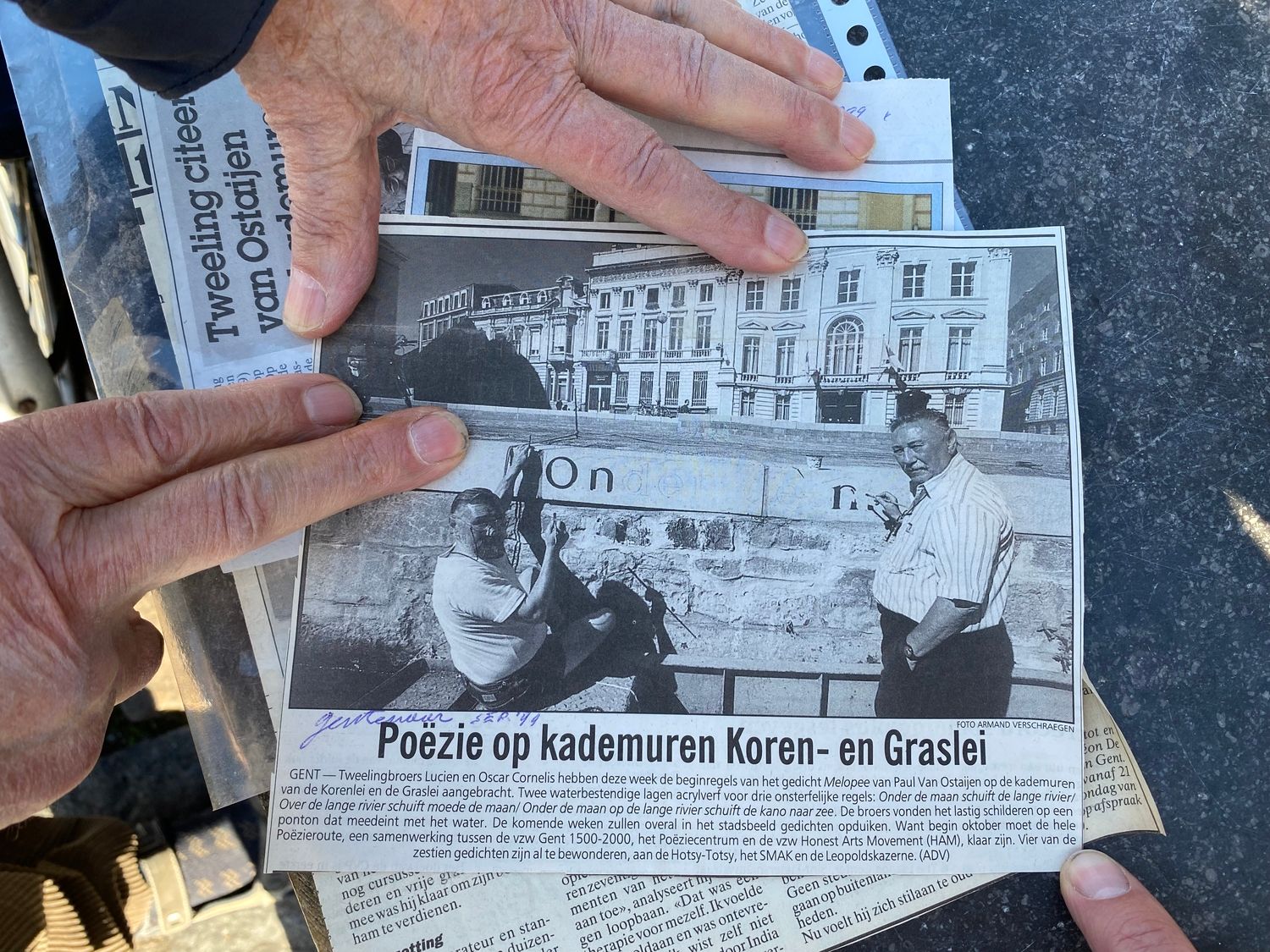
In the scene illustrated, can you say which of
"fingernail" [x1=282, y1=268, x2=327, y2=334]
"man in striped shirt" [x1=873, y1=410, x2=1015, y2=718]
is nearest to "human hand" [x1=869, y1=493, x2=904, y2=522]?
"man in striped shirt" [x1=873, y1=410, x2=1015, y2=718]

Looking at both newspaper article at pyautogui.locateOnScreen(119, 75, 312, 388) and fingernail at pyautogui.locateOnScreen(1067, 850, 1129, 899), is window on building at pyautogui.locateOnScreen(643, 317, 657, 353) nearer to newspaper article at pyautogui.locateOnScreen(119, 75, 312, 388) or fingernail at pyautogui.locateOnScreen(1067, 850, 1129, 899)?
newspaper article at pyautogui.locateOnScreen(119, 75, 312, 388)

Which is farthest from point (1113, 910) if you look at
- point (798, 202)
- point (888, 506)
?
point (798, 202)

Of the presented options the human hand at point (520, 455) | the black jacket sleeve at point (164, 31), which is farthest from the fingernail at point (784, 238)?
the black jacket sleeve at point (164, 31)

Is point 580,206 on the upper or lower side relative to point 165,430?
upper

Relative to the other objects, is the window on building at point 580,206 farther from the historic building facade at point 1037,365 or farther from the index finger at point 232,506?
the historic building facade at point 1037,365

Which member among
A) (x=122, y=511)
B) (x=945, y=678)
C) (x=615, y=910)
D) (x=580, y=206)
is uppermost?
(x=580, y=206)

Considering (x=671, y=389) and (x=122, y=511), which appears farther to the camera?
(x=671, y=389)

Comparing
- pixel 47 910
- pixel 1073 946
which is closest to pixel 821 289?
pixel 1073 946

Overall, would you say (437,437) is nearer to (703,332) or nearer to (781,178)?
(703,332)
